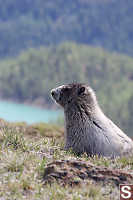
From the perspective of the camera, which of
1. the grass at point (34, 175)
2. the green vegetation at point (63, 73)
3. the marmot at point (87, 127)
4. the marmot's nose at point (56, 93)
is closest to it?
the grass at point (34, 175)

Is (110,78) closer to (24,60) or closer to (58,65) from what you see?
(58,65)

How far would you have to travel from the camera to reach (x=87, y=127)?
8766mm

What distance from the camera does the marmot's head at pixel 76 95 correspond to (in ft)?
30.2

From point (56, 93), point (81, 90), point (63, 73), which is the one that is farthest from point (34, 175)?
point (63, 73)

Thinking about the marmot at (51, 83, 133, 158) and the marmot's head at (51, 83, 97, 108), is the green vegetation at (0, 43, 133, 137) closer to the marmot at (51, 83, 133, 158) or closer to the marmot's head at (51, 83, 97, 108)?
the marmot's head at (51, 83, 97, 108)

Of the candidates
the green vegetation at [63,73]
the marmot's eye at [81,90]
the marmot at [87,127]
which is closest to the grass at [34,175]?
the marmot at [87,127]

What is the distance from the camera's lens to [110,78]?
174375 millimetres

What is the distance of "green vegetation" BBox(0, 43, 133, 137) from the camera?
162 metres

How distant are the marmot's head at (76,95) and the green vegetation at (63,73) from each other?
141956 mm

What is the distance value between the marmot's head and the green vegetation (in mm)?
141956

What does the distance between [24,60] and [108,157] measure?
6869 inches

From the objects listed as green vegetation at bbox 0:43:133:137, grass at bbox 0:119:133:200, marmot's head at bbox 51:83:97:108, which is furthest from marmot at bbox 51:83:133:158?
green vegetation at bbox 0:43:133:137

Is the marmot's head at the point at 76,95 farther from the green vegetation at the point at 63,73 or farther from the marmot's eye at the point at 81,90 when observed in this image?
the green vegetation at the point at 63,73

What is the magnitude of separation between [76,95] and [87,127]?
872 millimetres
